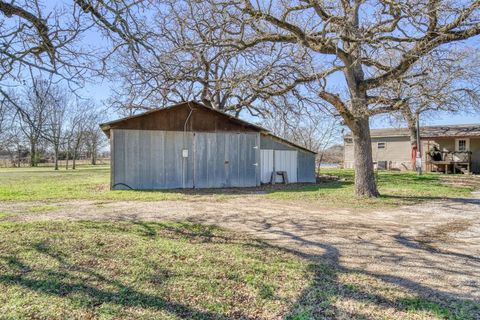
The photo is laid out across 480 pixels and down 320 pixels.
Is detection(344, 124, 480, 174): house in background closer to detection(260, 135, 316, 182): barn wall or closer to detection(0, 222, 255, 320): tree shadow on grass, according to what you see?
detection(260, 135, 316, 182): barn wall

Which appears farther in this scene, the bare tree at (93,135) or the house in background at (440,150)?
the bare tree at (93,135)

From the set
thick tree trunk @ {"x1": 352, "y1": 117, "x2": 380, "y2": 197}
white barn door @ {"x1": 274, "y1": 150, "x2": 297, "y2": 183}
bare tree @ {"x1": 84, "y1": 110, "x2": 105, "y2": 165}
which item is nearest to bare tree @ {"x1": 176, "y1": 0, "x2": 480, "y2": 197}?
thick tree trunk @ {"x1": 352, "y1": 117, "x2": 380, "y2": 197}

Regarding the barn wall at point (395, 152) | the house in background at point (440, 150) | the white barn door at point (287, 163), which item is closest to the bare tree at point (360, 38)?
the white barn door at point (287, 163)

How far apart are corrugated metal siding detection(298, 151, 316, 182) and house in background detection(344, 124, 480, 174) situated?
5232 millimetres

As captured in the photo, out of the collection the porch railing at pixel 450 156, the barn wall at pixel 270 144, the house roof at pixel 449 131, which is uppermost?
the house roof at pixel 449 131

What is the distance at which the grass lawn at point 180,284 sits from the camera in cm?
286

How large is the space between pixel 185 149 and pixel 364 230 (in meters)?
8.22

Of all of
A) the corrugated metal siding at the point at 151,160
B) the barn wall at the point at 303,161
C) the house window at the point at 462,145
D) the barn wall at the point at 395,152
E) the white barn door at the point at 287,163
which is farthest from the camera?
the barn wall at the point at 395,152

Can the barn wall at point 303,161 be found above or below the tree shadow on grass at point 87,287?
above

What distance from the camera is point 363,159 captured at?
998cm

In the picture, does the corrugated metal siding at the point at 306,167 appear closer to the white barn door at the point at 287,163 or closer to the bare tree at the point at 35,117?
the white barn door at the point at 287,163

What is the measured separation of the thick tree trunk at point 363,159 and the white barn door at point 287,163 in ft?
18.0

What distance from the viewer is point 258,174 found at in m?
14.2

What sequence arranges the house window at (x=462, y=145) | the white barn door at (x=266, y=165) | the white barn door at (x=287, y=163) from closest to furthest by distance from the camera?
1. the white barn door at (x=266, y=165)
2. the white barn door at (x=287, y=163)
3. the house window at (x=462, y=145)
